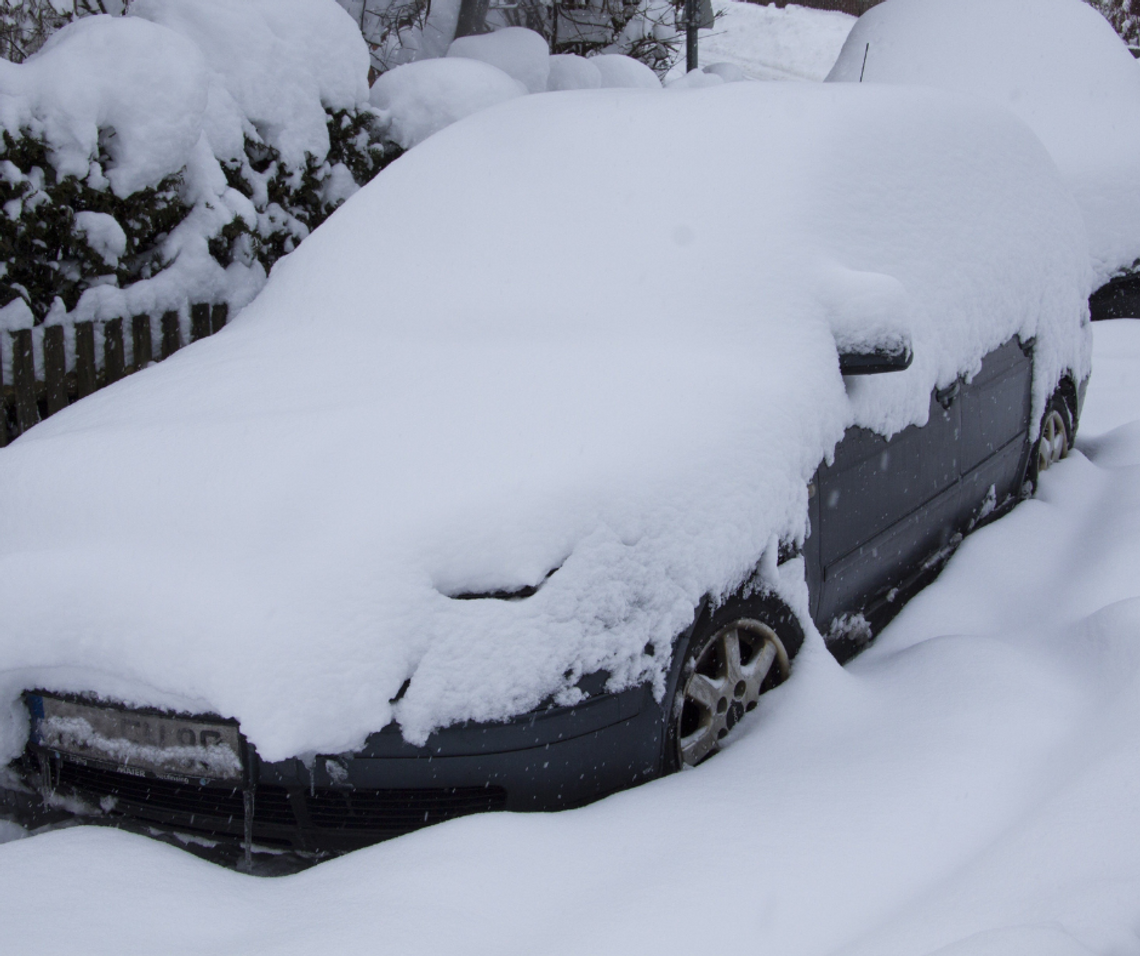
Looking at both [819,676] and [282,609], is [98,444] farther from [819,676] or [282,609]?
[819,676]

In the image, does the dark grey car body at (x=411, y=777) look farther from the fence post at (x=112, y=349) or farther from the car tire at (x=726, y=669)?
the fence post at (x=112, y=349)

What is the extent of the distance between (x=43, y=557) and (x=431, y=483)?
2.74 ft

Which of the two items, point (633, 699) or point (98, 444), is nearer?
point (633, 699)

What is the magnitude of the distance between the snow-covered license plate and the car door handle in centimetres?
229

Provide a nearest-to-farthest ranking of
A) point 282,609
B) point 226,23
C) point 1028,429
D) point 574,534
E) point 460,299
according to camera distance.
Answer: point 282,609 < point 574,534 < point 460,299 < point 1028,429 < point 226,23

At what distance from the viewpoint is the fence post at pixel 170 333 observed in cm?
504

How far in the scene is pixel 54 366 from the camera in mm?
4613

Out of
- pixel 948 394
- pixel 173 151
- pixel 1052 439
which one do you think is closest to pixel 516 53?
pixel 173 151

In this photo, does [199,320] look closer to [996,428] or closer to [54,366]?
[54,366]

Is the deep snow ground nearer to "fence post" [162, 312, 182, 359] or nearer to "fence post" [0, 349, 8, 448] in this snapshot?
"fence post" [0, 349, 8, 448]

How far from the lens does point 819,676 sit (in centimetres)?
263

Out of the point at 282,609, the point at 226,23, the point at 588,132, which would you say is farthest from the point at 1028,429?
the point at 226,23

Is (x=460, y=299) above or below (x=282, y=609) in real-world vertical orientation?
above

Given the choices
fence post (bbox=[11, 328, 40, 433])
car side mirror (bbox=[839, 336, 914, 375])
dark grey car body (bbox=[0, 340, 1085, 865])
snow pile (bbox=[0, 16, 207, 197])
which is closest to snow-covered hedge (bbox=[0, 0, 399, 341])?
snow pile (bbox=[0, 16, 207, 197])
